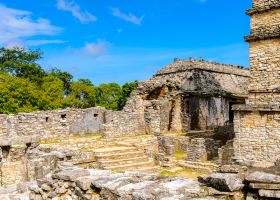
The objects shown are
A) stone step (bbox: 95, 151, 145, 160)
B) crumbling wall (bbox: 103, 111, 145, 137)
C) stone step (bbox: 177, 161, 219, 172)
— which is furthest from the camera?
crumbling wall (bbox: 103, 111, 145, 137)

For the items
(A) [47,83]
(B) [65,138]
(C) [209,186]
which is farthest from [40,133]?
(A) [47,83]

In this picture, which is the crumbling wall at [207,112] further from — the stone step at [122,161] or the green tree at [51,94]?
the green tree at [51,94]

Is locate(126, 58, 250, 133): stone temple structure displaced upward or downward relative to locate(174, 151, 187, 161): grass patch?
upward

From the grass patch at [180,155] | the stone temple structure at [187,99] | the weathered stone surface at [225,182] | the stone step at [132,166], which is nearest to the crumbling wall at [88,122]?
the stone temple structure at [187,99]

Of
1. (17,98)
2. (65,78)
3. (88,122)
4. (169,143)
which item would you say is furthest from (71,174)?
(65,78)

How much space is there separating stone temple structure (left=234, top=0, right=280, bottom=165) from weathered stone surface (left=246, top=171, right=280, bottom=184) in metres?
8.01

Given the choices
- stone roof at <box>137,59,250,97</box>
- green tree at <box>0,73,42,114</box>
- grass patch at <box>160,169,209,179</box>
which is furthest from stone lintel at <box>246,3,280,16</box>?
green tree at <box>0,73,42,114</box>

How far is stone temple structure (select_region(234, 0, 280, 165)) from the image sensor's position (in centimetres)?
1156

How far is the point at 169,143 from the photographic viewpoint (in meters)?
17.6

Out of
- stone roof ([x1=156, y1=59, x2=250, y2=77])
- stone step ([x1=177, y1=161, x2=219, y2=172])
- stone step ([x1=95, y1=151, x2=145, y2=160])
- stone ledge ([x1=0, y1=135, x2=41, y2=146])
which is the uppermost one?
stone roof ([x1=156, y1=59, x2=250, y2=77])

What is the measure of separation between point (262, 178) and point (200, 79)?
22.5 m

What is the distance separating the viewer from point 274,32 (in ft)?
39.7

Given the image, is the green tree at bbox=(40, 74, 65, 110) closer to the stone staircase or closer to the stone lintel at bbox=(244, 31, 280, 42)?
the stone staircase

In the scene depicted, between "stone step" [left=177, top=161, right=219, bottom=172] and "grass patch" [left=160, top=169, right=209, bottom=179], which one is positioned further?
"stone step" [left=177, top=161, right=219, bottom=172]
